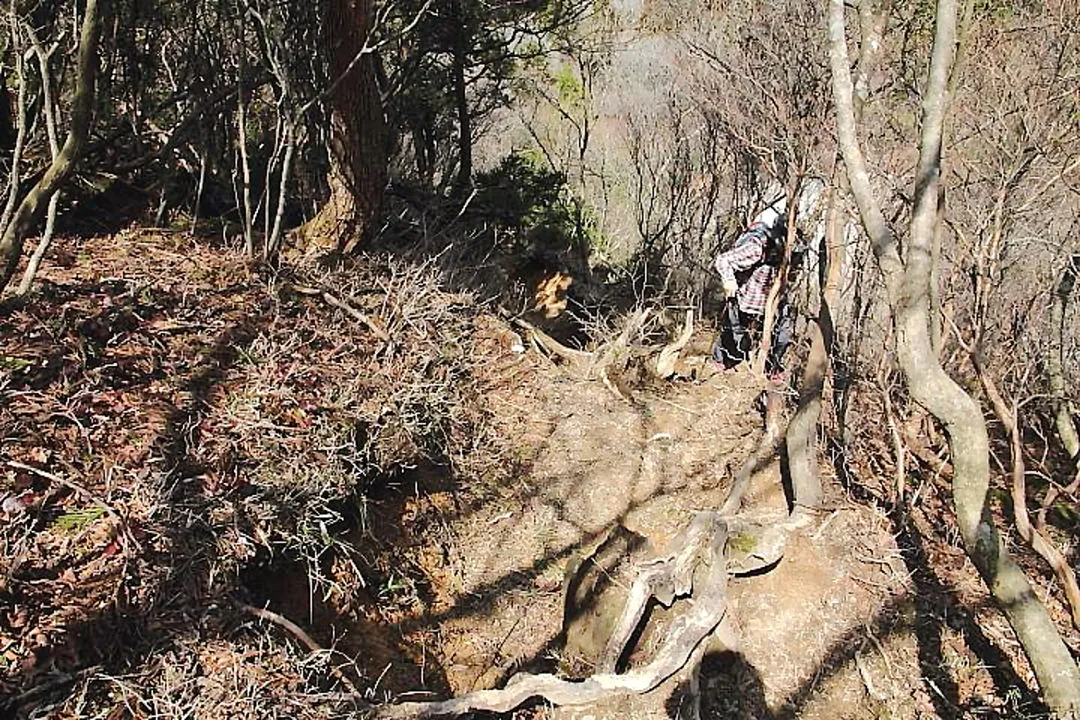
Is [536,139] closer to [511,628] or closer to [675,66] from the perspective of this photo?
[675,66]

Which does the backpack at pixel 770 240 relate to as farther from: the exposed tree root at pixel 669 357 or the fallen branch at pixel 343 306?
the fallen branch at pixel 343 306

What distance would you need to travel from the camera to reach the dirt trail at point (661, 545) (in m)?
4.45

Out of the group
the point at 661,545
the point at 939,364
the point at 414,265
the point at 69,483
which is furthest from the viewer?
the point at 414,265

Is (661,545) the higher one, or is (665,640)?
(665,640)

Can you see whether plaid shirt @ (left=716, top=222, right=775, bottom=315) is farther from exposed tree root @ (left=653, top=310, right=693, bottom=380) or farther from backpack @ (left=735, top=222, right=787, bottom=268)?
exposed tree root @ (left=653, top=310, right=693, bottom=380)

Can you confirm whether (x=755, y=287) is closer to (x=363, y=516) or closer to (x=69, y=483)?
(x=363, y=516)

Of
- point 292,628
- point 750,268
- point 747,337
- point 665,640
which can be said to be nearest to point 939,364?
point 665,640

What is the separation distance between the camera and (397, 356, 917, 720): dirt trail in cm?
445

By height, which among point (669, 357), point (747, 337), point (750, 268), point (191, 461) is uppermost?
point (750, 268)

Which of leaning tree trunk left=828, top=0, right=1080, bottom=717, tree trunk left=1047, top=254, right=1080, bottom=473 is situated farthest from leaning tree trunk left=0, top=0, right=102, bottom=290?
tree trunk left=1047, top=254, right=1080, bottom=473

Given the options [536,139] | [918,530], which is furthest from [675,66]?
[918,530]

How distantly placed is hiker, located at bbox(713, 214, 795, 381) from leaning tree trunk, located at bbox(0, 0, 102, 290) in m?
4.60

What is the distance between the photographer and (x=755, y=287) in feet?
21.9

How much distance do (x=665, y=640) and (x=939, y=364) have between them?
1.79m
